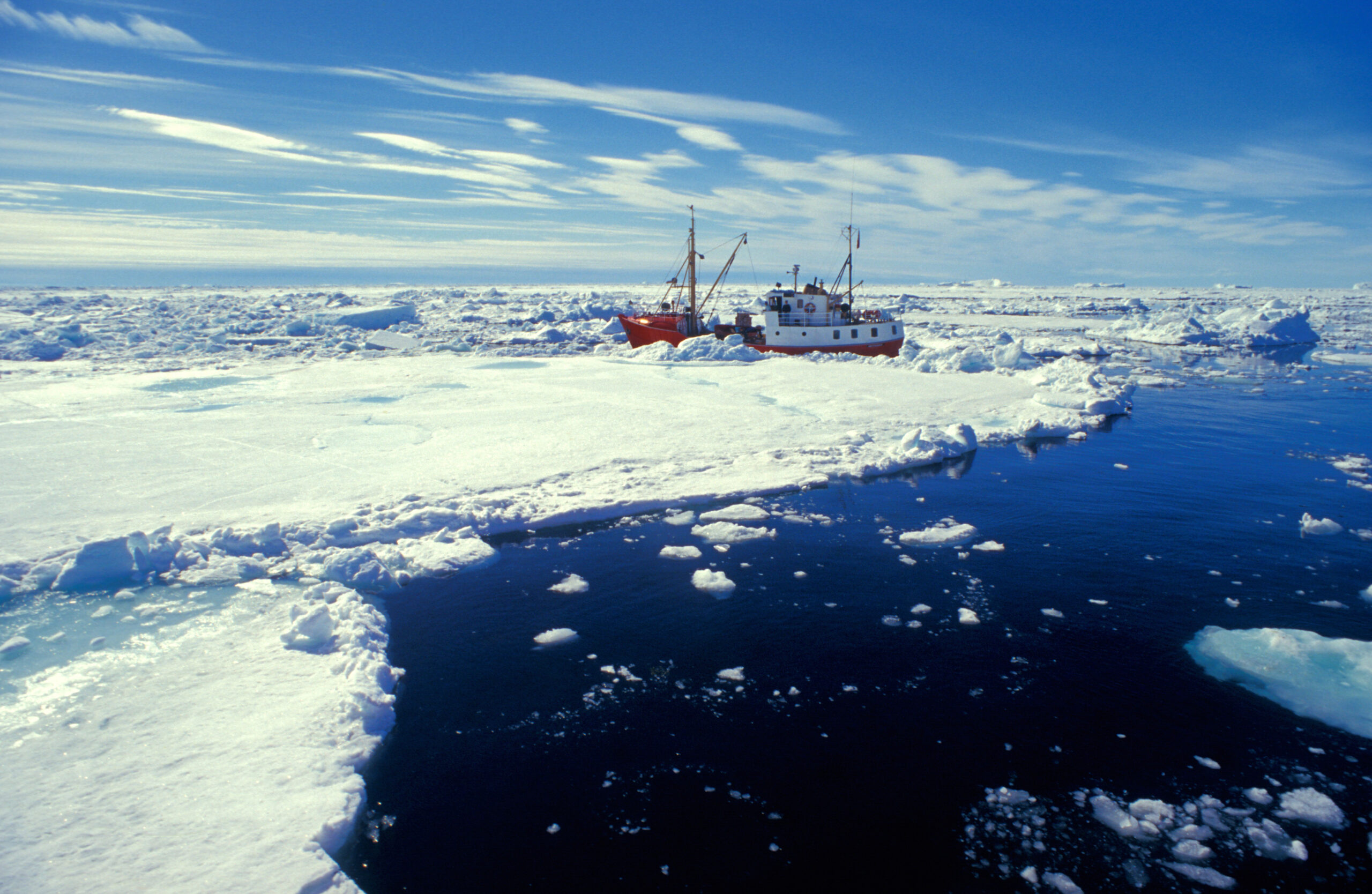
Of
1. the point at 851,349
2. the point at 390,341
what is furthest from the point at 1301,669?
the point at 390,341

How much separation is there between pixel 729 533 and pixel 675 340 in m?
21.4

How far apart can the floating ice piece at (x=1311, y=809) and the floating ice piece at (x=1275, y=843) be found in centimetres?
16

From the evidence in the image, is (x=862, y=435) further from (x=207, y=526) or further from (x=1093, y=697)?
(x=207, y=526)

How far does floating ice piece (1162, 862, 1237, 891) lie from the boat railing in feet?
83.3

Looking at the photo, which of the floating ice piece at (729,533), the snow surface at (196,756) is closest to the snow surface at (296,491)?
the snow surface at (196,756)

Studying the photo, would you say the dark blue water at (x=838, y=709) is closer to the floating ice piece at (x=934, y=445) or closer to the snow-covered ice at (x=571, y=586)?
the snow-covered ice at (x=571, y=586)

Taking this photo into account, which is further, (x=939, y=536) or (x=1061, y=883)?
(x=939, y=536)

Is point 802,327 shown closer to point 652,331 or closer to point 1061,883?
point 652,331

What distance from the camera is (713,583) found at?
721 cm

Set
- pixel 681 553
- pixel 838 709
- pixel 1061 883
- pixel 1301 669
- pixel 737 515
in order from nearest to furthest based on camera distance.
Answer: pixel 1061 883 < pixel 838 709 < pixel 1301 669 < pixel 681 553 < pixel 737 515

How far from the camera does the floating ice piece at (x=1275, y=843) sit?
13.0 feet

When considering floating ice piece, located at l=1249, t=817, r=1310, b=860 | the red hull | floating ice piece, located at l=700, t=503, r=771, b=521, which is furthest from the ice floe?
the red hull

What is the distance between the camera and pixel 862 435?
13000 mm

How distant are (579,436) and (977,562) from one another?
23.5 ft
